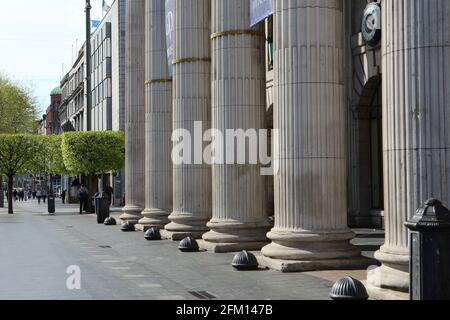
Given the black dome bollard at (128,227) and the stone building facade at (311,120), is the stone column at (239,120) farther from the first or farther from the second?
A: the black dome bollard at (128,227)

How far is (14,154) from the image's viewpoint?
43688 millimetres

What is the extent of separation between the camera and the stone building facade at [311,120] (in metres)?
9.52

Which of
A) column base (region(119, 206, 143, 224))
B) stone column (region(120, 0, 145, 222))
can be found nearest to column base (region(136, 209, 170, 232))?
column base (region(119, 206, 143, 224))

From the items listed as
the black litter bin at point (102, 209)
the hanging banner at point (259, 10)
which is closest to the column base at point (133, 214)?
the black litter bin at point (102, 209)

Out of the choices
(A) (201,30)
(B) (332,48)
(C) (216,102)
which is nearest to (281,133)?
(B) (332,48)

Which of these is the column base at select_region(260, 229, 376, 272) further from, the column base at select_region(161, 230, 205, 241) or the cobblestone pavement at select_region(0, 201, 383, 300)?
the column base at select_region(161, 230, 205, 241)

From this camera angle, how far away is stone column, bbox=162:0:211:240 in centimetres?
1977

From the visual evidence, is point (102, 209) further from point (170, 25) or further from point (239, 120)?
point (239, 120)

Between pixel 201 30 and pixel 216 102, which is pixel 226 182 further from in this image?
pixel 201 30

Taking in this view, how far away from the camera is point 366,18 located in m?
22.8

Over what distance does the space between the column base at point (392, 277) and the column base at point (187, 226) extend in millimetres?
9977

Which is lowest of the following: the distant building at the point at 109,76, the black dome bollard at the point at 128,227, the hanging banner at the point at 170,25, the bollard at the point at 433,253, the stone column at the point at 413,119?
the black dome bollard at the point at 128,227

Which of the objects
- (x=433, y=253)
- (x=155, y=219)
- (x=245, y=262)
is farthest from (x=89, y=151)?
(x=433, y=253)

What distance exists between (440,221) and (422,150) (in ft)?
7.01
